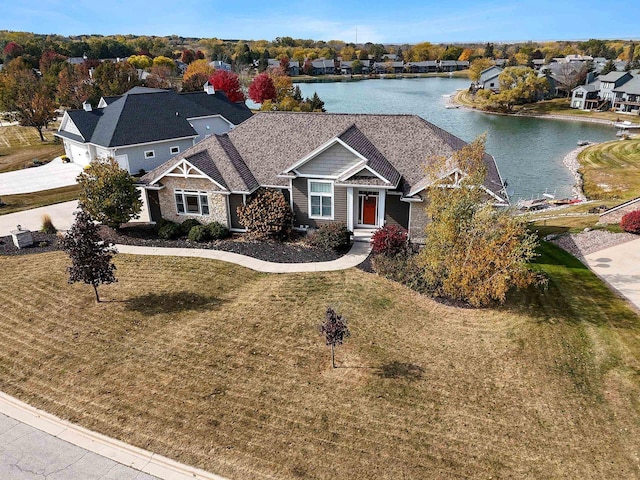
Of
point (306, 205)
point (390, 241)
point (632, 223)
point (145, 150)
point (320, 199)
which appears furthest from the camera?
point (145, 150)

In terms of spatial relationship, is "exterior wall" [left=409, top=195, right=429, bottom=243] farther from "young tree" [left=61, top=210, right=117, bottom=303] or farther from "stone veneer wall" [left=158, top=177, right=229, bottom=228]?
"young tree" [left=61, top=210, right=117, bottom=303]

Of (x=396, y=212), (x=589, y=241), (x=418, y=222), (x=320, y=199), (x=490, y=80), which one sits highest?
(x=490, y=80)

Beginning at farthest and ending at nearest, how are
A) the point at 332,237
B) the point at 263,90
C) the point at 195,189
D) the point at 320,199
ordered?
the point at 263,90 → the point at 195,189 → the point at 320,199 → the point at 332,237

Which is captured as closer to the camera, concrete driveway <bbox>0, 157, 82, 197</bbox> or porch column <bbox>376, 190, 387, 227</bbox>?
porch column <bbox>376, 190, 387, 227</bbox>

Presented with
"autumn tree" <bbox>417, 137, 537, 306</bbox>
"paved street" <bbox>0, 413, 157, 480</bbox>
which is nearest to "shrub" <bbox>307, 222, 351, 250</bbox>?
"autumn tree" <bbox>417, 137, 537, 306</bbox>

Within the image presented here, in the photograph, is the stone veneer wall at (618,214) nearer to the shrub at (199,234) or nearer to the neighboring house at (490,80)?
the shrub at (199,234)

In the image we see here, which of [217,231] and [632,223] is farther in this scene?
[217,231]

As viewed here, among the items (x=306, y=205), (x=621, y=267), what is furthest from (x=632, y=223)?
(x=306, y=205)

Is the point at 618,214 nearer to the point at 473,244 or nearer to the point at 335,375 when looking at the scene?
the point at 473,244
